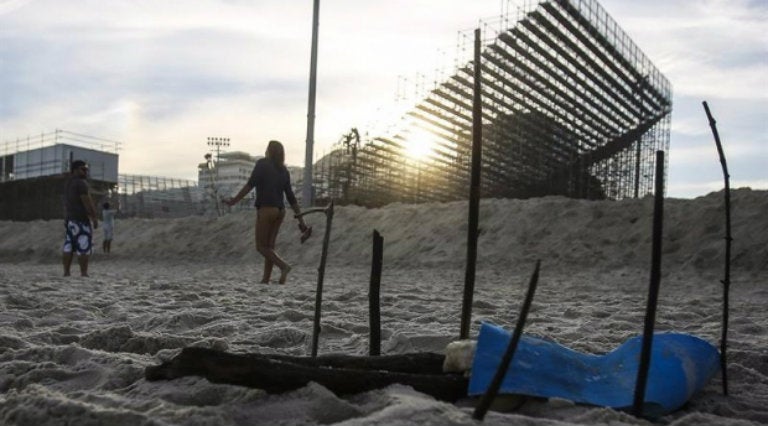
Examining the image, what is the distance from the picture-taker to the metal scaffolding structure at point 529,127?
2539 centimetres

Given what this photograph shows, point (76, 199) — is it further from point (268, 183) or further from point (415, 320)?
point (415, 320)

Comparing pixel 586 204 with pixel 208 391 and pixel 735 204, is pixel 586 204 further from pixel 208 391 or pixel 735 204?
pixel 208 391

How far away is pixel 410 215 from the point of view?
15734mm

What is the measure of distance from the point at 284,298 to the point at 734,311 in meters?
3.45

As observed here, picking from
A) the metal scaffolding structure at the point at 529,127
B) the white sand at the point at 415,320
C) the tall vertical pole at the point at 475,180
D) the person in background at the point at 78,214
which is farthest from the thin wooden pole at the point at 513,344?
the metal scaffolding structure at the point at 529,127

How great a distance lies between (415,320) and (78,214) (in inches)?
228

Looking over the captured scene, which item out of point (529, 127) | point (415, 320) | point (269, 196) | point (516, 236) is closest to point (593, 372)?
point (415, 320)

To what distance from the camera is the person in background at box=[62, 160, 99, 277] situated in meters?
8.15

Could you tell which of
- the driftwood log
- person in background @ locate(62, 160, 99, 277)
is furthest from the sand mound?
the driftwood log

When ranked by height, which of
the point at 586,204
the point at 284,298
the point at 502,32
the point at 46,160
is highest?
the point at 502,32

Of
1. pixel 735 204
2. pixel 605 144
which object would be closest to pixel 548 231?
pixel 735 204

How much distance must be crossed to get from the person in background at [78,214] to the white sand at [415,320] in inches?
57.2

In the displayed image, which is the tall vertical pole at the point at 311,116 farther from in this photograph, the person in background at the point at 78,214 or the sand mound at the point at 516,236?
the person in background at the point at 78,214

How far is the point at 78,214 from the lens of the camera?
8.26m
